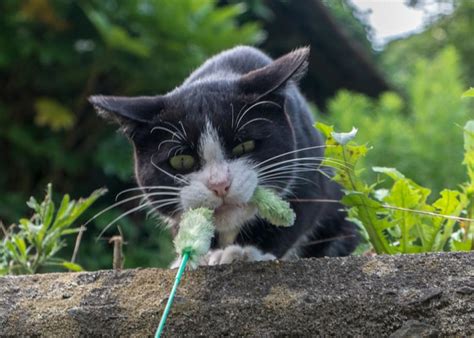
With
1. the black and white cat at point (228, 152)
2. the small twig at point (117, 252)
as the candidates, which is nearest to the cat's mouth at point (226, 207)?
the black and white cat at point (228, 152)

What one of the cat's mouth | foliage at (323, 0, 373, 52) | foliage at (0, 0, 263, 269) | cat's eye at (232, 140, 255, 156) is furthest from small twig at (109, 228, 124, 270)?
foliage at (323, 0, 373, 52)

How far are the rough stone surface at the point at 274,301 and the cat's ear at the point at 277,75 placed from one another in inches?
22.1

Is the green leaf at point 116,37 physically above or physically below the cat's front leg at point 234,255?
above

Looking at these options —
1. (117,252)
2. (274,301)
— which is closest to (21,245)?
(117,252)

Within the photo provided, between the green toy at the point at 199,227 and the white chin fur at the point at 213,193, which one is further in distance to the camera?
the white chin fur at the point at 213,193

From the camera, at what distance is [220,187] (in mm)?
1521

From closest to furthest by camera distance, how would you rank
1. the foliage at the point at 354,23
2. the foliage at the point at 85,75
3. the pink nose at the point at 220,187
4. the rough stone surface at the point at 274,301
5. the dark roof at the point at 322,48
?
1. the rough stone surface at the point at 274,301
2. the pink nose at the point at 220,187
3. the foliage at the point at 85,75
4. the foliage at the point at 354,23
5. the dark roof at the point at 322,48

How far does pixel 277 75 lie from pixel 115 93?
2.41m

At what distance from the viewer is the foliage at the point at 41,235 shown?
160 centimetres

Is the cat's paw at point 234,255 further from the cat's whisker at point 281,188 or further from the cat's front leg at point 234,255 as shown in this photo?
the cat's whisker at point 281,188

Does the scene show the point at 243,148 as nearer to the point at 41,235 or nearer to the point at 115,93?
the point at 41,235

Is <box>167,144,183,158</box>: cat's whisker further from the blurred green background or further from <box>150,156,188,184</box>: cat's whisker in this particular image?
the blurred green background

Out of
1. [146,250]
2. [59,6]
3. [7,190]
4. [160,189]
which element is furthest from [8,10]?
[160,189]

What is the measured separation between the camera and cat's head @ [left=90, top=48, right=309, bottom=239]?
157cm
